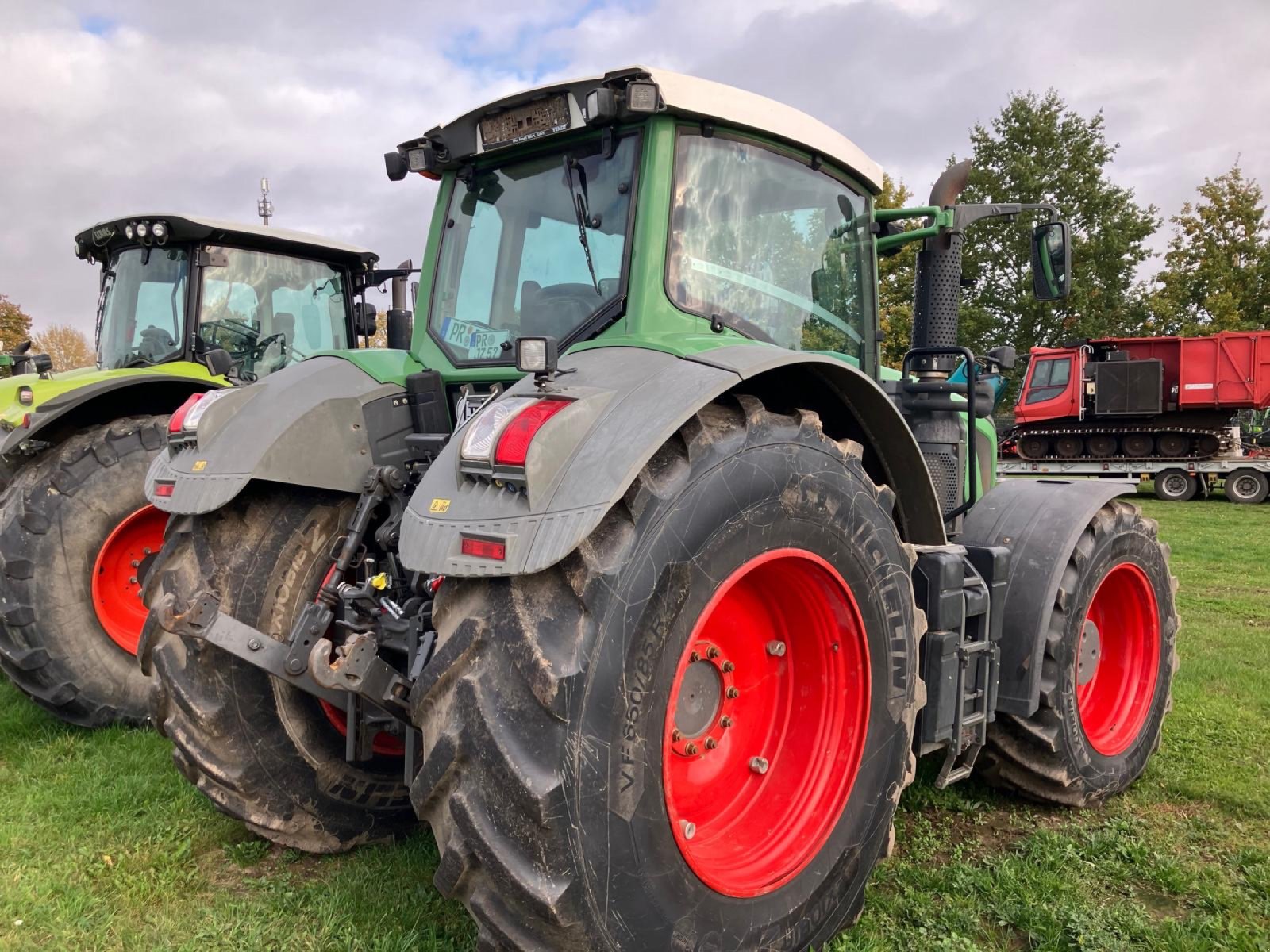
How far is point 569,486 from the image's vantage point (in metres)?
1.98

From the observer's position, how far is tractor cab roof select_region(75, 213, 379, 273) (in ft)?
19.3

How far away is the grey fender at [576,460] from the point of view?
1933 millimetres

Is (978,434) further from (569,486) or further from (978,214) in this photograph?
(569,486)

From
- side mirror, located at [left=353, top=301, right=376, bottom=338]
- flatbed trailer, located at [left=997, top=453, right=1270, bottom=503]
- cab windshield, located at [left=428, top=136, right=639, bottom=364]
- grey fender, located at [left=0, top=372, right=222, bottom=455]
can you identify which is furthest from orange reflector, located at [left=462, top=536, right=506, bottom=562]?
flatbed trailer, located at [left=997, top=453, right=1270, bottom=503]

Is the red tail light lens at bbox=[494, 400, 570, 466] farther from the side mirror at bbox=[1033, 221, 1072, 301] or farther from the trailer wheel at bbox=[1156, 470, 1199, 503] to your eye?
the trailer wheel at bbox=[1156, 470, 1199, 503]

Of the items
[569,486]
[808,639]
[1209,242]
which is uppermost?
[1209,242]

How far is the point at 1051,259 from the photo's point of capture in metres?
3.62

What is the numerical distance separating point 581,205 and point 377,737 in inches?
76.3

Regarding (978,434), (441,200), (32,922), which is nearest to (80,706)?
(32,922)

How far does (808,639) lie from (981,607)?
2.70ft

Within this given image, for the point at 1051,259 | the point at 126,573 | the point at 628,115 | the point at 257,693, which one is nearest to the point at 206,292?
the point at 126,573

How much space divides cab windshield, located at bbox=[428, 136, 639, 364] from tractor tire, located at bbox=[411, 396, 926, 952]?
79 centimetres

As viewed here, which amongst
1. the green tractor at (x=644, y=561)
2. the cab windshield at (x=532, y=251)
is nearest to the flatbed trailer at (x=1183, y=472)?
the green tractor at (x=644, y=561)

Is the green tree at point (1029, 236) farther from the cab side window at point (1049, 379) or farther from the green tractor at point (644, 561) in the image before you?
the green tractor at point (644, 561)
